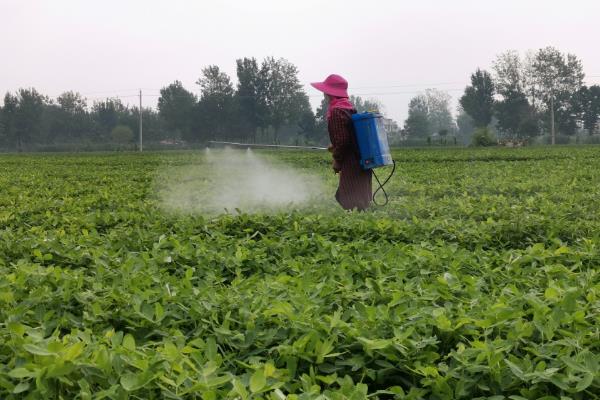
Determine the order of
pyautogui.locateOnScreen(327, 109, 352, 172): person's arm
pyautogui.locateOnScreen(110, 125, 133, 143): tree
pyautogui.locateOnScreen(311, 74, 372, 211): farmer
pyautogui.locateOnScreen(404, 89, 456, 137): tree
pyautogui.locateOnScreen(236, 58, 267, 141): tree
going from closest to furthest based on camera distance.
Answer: pyautogui.locateOnScreen(327, 109, 352, 172): person's arm < pyautogui.locateOnScreen(311, 74, 372, 211): farmer < pyautogui.locateOnScreen(110, 125, 133, 143): tree < pyautogui.locateOnScreen(236, 58, 267, 141): tree < pyautogui.locateOnScreen(404, 89, 456, 137): tree

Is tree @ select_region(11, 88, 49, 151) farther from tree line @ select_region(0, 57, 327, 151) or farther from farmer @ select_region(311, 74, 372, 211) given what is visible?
farmer @ select_region(311, 74, 372, 211)

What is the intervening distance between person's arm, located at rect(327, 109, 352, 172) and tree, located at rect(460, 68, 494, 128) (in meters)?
69.8

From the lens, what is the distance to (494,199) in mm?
6359

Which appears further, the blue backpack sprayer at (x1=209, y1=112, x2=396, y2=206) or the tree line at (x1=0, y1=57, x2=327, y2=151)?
the tree line at (x1=0, y1=57, x2=327, y2=151)

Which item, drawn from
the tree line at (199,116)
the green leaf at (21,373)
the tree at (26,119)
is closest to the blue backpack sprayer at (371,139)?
the green leaf at (21,373)

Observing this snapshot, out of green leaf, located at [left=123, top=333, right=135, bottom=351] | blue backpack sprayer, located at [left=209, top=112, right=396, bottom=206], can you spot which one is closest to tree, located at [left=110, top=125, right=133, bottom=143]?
blue backpack sprayer, located at [left=209, top=112, right=396, bottom=206]

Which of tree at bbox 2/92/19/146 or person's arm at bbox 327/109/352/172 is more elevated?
tree at bbox 2/92/19/146

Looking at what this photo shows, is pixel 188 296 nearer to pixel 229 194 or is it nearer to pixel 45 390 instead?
pixel 45 390

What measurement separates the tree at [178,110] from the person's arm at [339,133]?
6371cm

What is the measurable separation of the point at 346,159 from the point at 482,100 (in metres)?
70.5

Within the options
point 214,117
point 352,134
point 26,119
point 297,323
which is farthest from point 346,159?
point 26,119

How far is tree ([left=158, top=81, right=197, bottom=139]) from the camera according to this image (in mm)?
69062

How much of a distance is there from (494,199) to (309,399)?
5247 millimetres

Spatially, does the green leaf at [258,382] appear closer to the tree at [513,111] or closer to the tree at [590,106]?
the tree at [513,111]
